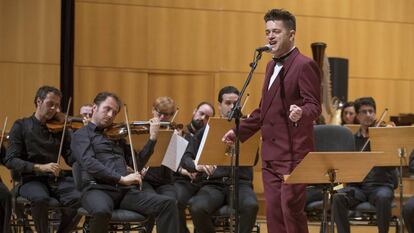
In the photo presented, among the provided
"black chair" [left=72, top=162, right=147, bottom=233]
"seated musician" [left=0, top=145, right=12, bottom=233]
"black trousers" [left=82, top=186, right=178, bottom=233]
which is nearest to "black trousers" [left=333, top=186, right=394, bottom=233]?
"black trousers" [left=82, top=186, right=178, bottom=233]

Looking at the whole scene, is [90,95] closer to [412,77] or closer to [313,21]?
[313,21]

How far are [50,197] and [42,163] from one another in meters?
0.33

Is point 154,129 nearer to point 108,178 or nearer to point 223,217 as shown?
point 108,178

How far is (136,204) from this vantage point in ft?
17.3

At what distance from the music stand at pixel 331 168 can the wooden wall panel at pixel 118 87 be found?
17.0ft

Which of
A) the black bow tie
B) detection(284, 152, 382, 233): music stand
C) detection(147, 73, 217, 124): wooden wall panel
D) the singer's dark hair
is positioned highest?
the singer's dark hair

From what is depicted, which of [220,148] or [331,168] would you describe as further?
[220,148]

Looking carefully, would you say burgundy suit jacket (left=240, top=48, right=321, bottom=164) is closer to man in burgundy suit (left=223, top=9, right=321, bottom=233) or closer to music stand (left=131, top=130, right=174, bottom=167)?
man in burgundy suit (left=223, top=9, right=321, bottom=233)

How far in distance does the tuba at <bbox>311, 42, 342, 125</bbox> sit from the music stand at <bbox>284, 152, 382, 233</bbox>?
14.6ft

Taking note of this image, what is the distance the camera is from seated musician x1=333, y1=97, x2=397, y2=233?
5.97m

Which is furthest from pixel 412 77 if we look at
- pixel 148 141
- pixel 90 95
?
pixel 148 141

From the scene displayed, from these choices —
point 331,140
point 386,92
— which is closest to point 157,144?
point 331,140

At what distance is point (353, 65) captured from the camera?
33.7 ft

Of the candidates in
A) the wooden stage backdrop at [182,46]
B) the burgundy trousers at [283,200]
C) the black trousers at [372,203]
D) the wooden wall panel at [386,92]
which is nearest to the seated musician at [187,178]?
the black trousers at [372,203]
